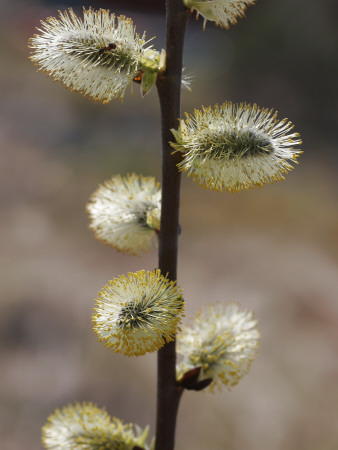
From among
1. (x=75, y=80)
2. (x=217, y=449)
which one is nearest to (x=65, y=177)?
(x=217, y=449)

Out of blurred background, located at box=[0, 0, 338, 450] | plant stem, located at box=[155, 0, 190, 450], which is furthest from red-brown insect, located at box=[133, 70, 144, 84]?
blurred background, located at box=[0, 0, 338, 450]

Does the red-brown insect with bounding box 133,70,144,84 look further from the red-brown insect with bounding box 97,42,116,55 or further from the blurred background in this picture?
the blurred background

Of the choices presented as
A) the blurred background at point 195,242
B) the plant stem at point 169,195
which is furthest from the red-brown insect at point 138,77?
the blurred background at point 195,242

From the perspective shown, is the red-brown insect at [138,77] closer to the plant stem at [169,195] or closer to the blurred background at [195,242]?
the plant stem at [169,195]

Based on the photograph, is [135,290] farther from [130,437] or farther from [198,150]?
[130,437]

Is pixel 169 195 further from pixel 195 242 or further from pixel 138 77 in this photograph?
pixel 195 242

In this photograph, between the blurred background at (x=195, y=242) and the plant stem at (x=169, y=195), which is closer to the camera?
the plant stem at (x=169, y=195)
